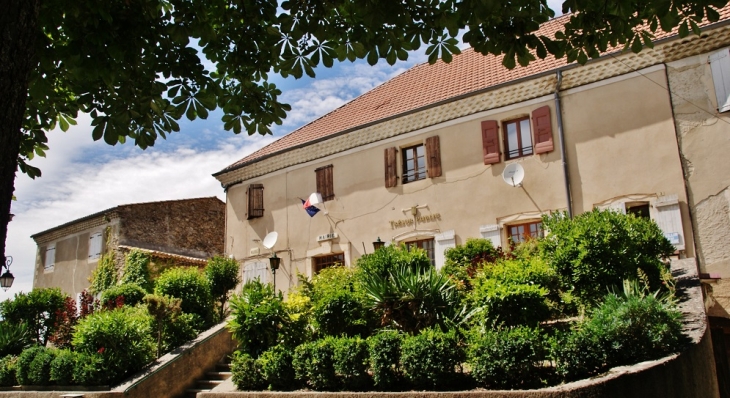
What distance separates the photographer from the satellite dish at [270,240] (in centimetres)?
1772

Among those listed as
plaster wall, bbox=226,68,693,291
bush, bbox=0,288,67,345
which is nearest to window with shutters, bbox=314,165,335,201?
plaster wall, bbox=226,68,693,291

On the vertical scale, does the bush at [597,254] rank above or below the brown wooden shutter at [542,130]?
below

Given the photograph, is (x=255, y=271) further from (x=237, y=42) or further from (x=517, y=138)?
(x=237, y=42)

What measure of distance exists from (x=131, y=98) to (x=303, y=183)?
1331 centimetres

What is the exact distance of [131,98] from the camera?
15.3 feet

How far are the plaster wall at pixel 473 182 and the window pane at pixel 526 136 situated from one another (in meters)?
0.23

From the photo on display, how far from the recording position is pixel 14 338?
48.3 feet

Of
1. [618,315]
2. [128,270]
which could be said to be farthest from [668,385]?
[128,270]

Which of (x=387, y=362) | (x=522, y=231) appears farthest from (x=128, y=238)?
(x=387, y=362)

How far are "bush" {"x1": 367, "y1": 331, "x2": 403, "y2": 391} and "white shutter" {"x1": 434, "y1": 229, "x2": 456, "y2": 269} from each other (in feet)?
21.5

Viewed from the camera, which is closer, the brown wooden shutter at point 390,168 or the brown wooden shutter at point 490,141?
the brown wooden shutter at point 490,141

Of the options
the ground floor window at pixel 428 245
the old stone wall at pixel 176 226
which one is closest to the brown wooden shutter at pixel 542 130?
the ground floor window at pixel 428 245

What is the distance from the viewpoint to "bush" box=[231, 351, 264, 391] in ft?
31.0

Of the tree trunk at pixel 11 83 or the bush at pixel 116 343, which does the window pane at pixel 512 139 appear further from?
the tree trunk at pixel 11 83
